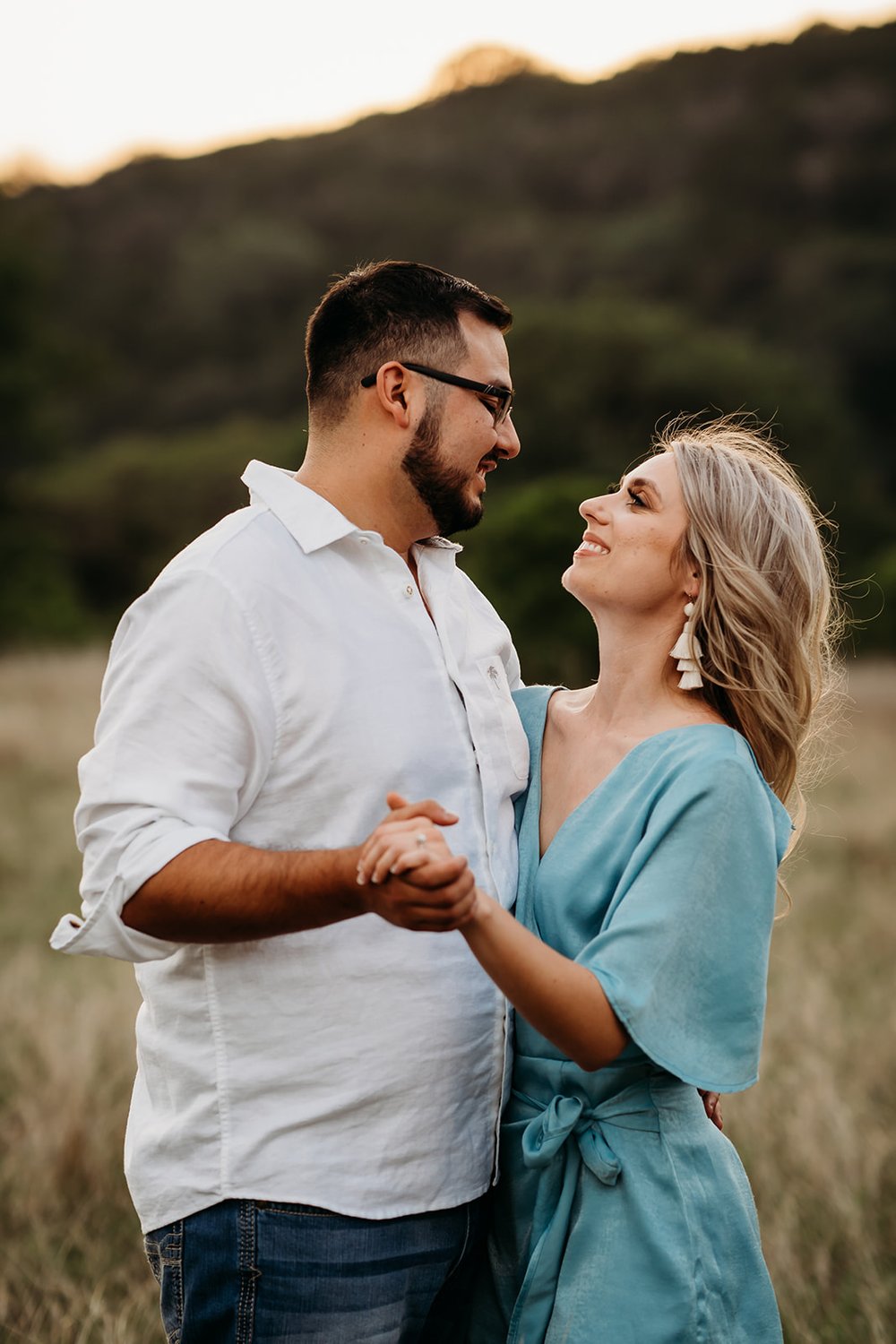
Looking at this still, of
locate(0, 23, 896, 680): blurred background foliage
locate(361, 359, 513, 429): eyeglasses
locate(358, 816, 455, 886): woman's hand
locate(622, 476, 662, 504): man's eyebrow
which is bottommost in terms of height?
locate(0, 23, 896, 680): blurred background foliage

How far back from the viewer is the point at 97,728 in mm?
2111

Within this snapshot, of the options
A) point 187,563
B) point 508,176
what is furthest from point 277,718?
point 508,176

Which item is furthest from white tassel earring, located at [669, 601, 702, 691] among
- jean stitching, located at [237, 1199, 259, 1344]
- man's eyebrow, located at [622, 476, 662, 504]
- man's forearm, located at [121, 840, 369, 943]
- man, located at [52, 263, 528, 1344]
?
jean stitching, located at [237, 1199, 259, 1344]

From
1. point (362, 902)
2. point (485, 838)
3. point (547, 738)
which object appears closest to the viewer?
point (362, 902)

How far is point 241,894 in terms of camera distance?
6.26 ft

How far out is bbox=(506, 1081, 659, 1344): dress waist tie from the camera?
86.7 inches

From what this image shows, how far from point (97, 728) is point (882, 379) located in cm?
2903

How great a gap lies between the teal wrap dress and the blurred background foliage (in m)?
7.92

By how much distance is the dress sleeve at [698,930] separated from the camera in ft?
6.75

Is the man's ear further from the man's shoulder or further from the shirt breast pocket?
the shirt breast pocket

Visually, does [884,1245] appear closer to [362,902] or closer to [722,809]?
[722,809]

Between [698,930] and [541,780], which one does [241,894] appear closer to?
[698,930]

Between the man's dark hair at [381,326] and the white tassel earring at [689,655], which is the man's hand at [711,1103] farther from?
the man's dark hair at [381,326]

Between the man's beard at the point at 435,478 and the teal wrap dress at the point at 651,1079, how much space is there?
59 centimetres
